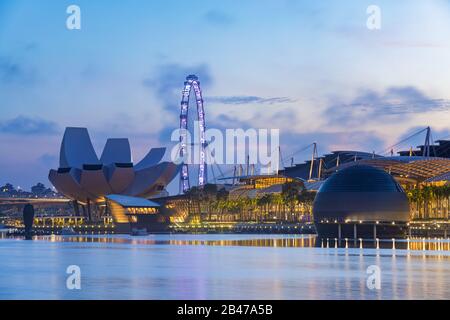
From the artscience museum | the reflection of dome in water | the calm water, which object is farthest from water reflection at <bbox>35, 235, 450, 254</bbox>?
the artscience museum

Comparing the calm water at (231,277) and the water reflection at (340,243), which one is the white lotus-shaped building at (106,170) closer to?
the water reflection at (340,243)

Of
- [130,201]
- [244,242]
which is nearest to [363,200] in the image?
[244,242]

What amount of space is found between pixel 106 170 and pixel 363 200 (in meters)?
85.4

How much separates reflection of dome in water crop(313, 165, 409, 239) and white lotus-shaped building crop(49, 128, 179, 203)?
80.1 meters

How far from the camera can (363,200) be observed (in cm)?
8919

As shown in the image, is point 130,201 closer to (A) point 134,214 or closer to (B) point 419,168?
(A) point 134,214

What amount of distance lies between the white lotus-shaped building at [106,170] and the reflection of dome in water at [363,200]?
8011 centimetres

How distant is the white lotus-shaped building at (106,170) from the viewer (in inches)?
6599

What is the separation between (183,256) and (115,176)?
359 ft

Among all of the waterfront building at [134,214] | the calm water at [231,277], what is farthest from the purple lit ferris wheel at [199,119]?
the calm water at [231,277]

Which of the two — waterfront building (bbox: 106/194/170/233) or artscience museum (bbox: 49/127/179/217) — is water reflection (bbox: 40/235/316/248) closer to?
waterfront building (bbox: 106/194/170/233)

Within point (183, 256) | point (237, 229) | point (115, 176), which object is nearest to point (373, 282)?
point (183, 256)

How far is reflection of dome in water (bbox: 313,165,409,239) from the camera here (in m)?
89.2
